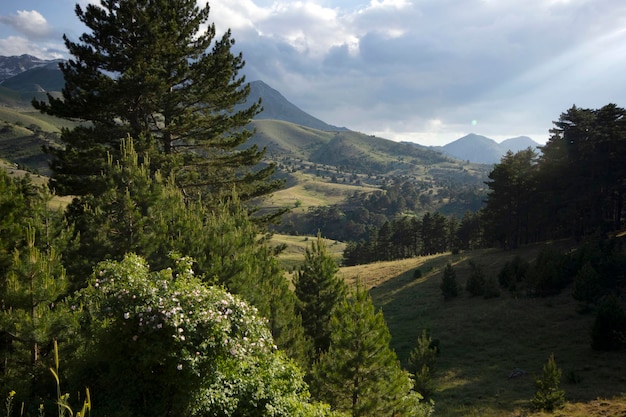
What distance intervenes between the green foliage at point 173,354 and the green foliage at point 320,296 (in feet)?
35.3

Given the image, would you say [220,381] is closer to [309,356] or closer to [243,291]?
[243,291]

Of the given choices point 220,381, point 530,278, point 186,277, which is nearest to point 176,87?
point 186,277

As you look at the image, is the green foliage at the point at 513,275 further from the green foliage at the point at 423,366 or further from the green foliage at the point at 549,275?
the green foliage at the point at 423,366

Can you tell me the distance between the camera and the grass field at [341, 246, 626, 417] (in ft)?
58.1

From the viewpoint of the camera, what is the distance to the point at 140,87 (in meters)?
18.4

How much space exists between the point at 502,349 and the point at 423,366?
892cm

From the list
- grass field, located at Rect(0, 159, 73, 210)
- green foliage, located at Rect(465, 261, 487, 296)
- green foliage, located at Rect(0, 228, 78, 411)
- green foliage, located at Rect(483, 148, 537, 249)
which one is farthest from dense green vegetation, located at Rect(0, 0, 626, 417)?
green foliage, located at Rect(483, 148, 537, 249)

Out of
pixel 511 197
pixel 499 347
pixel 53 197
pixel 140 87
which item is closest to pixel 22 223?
pixel 53 197

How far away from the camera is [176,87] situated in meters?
22.9

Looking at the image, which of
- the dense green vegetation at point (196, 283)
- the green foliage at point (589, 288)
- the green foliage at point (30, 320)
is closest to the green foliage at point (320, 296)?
the dense green vegetation at point (196, 283)

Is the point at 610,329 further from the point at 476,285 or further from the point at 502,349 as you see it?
the point at 476,285

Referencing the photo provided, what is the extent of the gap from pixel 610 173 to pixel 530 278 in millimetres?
18066

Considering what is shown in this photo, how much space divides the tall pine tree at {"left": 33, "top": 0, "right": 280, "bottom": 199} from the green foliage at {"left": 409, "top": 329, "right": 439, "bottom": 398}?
16.2 metres

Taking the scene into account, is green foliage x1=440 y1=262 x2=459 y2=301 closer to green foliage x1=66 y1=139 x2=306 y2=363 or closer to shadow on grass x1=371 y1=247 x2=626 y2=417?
shadow on grass x1=371 y1=247 x2=626 y2=417
